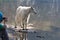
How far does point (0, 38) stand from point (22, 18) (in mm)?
6327

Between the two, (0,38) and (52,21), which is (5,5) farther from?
(0,38)

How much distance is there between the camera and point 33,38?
7285 millimetres

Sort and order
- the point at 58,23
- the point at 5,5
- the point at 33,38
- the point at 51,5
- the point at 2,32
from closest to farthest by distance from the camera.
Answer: the point at 2,32
the point at 33,38
the point at 58,23
the point at 5,5
the point at 51,5

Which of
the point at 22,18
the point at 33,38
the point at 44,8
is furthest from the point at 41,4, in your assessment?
the point at 33,38

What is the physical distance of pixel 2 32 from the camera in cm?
275

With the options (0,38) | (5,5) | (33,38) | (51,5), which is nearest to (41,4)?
(51,5)

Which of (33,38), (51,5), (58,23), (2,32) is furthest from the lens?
(51,5)

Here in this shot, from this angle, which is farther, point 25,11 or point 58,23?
point 58,23

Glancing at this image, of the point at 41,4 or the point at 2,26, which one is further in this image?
the point at 41,4

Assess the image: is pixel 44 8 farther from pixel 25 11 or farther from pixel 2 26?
pixel 2 26

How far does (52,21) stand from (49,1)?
2406 mm

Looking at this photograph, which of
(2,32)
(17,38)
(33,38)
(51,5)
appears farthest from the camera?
(51,5)

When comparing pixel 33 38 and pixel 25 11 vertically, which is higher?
pixel 25 11

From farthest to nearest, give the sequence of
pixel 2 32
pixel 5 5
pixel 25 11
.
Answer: pixel 5 5, pixel 25 11, pixel 2 32
